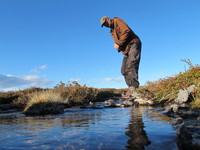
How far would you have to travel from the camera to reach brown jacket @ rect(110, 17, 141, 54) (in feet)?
24.8

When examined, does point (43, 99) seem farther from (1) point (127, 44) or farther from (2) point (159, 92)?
(2) point (159, 92)

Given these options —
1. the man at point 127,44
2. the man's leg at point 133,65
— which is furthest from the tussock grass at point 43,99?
the man at point 127,44

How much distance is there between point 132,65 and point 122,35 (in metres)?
1.29

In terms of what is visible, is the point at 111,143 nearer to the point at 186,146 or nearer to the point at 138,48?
the point at 186,146

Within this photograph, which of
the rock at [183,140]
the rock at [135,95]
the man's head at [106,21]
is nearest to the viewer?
the rock at [183,140]

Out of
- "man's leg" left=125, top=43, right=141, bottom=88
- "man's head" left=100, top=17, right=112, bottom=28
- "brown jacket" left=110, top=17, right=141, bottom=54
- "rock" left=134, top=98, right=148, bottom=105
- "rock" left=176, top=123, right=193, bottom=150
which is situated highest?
"man's head" left=100, top=17, right=112, bottom=28

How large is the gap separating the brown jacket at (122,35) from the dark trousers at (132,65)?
23cm

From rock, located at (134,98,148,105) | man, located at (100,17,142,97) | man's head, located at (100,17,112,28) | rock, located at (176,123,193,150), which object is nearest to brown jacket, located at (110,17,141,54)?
man, located at (100,17,142,97)

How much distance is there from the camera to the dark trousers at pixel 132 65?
766cm

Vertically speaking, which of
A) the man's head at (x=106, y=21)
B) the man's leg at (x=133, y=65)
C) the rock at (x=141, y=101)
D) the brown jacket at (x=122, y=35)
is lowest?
the rock at (x=141, y=101)

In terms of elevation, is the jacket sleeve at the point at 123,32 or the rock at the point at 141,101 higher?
the jacket sleeve at the point at 123,32

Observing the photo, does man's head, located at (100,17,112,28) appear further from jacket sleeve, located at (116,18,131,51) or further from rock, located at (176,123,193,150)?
rock, located at (176,123,193,150)

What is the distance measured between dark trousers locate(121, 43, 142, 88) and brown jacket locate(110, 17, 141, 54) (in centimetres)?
23

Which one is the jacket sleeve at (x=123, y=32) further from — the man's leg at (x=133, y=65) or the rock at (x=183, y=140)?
the rock at (x=183, y=140)
